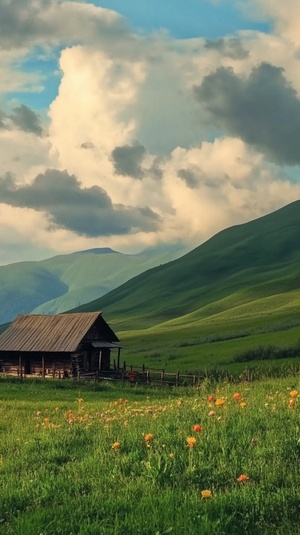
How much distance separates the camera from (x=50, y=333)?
65125mm

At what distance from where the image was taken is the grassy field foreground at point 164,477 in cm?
552

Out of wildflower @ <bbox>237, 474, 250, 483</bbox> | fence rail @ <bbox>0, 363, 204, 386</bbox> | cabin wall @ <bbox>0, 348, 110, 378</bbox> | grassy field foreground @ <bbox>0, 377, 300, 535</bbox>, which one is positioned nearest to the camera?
grassy field foreground @ <bbox>0, 377, 300, 535</bbox>

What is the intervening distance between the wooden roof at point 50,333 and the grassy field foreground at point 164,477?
5300 centimetres

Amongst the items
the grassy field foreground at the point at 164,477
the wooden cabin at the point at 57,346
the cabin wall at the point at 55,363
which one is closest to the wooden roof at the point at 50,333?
the wooden cabin at the point at 57,346

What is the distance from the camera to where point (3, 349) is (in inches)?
2552

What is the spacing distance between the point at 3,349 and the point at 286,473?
61.4 metres

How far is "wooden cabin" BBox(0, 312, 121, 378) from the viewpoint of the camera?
206 ft

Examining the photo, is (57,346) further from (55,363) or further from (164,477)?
(164,477)

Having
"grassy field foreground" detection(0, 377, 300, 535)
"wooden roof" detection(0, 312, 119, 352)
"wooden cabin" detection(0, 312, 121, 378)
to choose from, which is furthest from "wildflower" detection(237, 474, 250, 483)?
"wooden roof" detection(0, 312, 119, 352)

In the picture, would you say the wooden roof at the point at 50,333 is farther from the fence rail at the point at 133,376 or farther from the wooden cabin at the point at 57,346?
the fence rail at the point at 133,376

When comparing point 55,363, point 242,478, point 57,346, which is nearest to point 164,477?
point 242,478

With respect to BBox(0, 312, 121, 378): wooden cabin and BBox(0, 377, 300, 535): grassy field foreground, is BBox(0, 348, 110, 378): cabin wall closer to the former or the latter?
BBox(0, 312, 121, 378): wooden cabin

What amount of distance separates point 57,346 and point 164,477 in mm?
56966

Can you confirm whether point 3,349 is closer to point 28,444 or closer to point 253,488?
point 28,444
